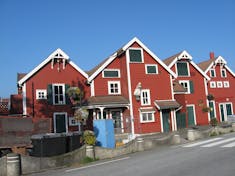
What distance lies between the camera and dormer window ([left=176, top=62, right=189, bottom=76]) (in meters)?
30.2

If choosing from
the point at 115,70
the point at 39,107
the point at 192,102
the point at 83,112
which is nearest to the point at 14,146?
the point at 83,112

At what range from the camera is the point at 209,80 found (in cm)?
3244

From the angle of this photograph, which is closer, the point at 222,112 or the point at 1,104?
the point at 1,104

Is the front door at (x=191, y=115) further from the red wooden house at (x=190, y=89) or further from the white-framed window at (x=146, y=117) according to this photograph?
the white-framed window at (x=146, y=117)

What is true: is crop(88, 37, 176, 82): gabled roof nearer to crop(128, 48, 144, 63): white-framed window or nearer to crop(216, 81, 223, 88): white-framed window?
crop(128, 48, 144, 63): white-framed window

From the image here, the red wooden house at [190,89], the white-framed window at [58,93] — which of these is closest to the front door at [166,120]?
the red wooden house at [190,89]

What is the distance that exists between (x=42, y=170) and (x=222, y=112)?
2786 centimetres

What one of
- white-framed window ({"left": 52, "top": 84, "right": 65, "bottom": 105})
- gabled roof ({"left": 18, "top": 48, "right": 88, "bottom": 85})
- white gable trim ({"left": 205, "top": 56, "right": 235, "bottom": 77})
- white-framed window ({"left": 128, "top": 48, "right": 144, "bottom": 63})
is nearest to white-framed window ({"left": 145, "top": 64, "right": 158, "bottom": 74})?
white-framed window ({"left": 128, "top": 48, "right": 144, "bottom": 63})

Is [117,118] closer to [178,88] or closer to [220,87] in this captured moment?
[178,88]

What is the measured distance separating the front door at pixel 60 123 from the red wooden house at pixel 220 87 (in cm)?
1822

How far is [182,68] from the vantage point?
3050 centimetres

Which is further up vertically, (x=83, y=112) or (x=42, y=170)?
(x=83, y=112)

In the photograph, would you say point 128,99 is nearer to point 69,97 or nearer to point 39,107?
point 69,97

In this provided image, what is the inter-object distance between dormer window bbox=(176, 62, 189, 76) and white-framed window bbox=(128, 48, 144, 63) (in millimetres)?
6226
